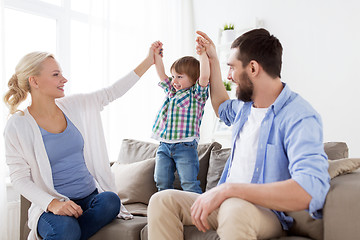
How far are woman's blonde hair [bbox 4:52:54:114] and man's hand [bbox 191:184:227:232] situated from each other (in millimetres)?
1193

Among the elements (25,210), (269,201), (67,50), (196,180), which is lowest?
(25,210)

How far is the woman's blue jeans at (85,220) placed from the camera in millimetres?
1661

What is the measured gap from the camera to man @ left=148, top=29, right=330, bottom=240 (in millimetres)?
1187

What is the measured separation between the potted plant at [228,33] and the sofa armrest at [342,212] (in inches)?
96.8

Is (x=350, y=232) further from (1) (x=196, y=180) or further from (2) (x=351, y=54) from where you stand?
(2) (x=351, y=54)

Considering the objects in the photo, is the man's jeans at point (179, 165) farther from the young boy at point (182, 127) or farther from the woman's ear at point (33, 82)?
the woman's ear at point (33, 82)

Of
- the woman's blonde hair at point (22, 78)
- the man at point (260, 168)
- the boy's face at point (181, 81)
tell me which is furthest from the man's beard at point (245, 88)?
the woman's blonde hair at point (22, 78)

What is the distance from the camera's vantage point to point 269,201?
120 centimetres

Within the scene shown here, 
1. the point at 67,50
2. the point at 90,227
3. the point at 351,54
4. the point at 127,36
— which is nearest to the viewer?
the point at 90,227

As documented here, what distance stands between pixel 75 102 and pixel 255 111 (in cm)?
108

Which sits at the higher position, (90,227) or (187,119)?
(187,119)

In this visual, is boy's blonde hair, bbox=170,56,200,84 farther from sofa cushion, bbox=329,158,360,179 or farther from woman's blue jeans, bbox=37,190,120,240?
sofa cushion, bbox=329,158,360,179

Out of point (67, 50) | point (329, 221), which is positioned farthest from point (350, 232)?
point (67, 50)

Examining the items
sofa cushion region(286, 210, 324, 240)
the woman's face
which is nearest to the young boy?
the woman's face
